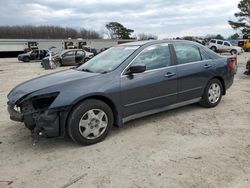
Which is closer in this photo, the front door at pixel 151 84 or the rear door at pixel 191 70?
the front door at pixel 151 84

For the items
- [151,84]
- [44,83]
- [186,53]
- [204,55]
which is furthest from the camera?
[204,55]

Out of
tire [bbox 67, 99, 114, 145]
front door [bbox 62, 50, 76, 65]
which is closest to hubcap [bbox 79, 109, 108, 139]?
tire [bbox 67, 99, 114, 145]

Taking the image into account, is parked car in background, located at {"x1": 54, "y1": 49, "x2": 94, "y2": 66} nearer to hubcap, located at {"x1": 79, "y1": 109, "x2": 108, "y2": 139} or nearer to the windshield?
the windshield

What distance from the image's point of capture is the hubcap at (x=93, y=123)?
170 inches

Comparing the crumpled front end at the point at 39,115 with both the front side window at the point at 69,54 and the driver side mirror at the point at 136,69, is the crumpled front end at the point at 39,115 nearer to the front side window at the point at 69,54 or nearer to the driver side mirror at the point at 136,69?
the driver side mirror at the point at 136,69

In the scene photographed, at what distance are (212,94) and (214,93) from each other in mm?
74

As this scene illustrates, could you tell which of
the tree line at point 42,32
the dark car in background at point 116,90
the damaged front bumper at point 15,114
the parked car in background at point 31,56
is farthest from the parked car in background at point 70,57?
the tree line at point 42,32

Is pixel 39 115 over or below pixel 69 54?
below

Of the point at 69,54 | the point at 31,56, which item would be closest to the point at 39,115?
the point at 69,54

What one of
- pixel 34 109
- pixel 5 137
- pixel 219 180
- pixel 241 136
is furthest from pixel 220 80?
pixel 5 137

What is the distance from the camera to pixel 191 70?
224 inches

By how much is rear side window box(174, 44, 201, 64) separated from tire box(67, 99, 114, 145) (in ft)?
6.40

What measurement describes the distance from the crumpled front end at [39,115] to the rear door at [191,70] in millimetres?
2508

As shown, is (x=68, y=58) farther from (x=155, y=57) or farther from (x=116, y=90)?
(x=116, y=90)
